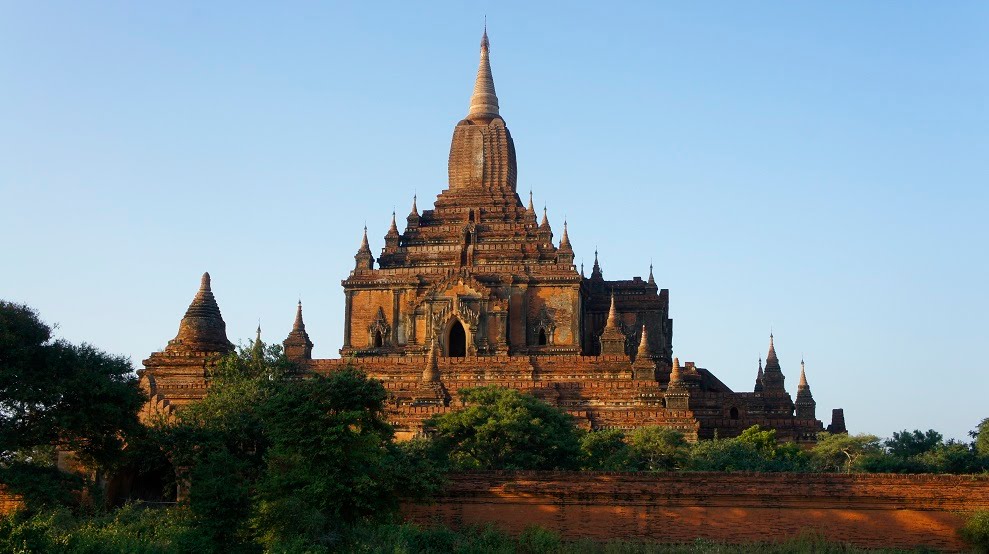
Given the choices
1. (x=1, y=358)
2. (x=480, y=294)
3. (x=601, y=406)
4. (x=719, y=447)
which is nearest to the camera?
(x=1, y=358)

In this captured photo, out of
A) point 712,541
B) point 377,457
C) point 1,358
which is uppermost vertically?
point 1,358

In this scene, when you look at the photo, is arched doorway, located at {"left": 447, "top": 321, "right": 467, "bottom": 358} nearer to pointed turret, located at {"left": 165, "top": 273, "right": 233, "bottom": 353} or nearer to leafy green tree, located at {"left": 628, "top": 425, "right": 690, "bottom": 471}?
pointed turret, located at {"left": 165, "top": 273, "right": 233, "bottom": 353}

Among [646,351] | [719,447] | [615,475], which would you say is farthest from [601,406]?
[615,475]

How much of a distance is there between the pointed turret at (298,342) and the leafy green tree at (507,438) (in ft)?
58.8

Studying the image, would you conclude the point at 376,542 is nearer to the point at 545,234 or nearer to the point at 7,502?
the point at 7,502

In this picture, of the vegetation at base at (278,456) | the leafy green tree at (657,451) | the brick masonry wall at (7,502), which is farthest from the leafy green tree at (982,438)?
the brick masonry wall at (7,502)

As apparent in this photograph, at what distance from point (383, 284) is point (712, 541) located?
92.3 feet

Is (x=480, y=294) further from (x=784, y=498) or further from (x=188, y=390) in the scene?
(x=784, y=498)

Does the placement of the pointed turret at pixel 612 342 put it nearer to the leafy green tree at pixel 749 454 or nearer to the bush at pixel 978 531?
the leafy green tree at pixel 749 454

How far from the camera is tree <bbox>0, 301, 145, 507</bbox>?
29.4 metres

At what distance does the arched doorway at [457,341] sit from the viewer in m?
50.9

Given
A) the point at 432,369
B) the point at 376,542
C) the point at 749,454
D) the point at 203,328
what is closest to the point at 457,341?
the point at 432,369

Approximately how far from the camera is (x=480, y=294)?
50.7 metres

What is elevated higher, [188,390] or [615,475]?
[188,390]
